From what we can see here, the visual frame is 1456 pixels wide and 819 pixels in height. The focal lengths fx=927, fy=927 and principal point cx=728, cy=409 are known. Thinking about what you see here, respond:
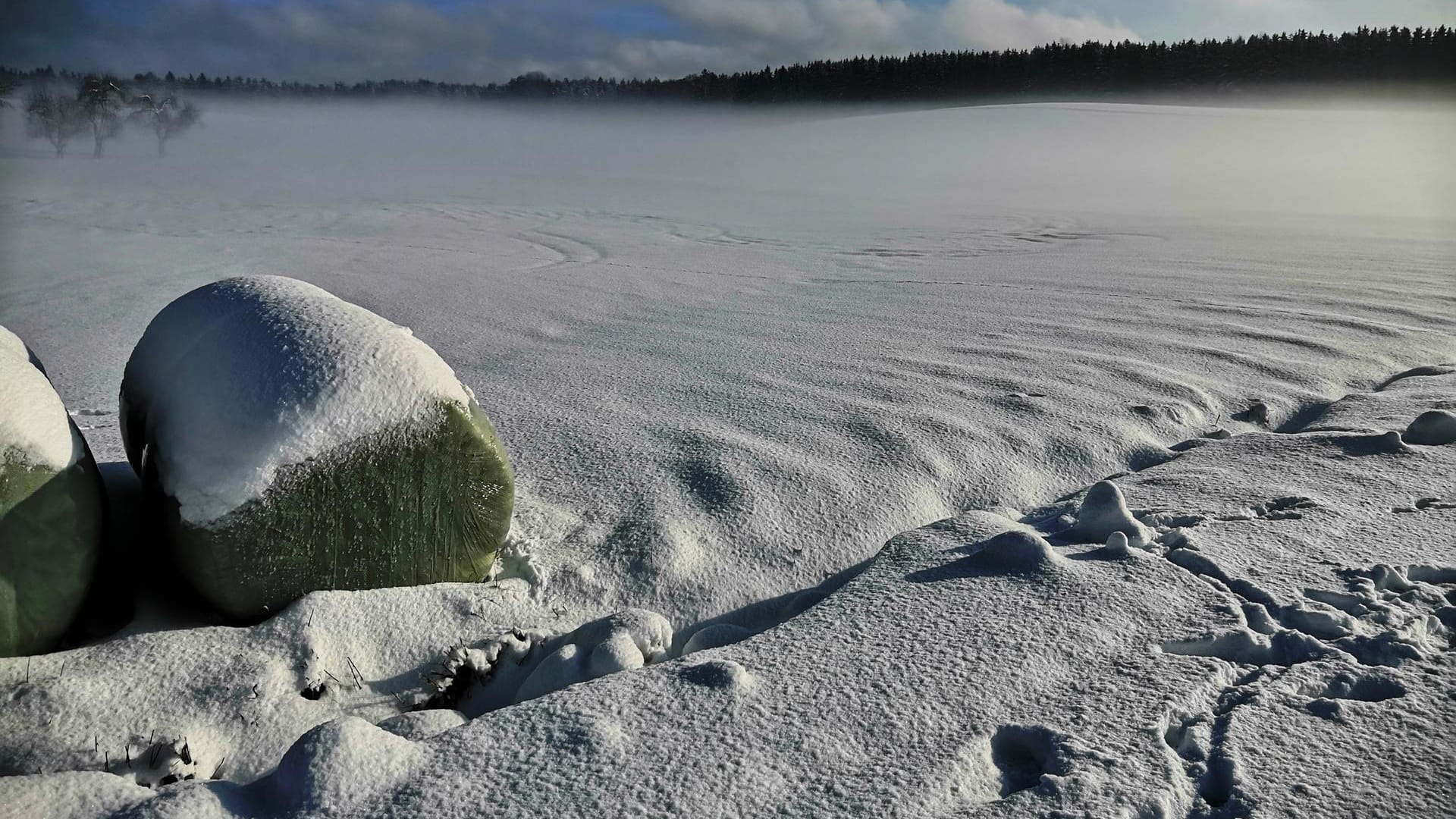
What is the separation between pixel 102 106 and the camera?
834 inches

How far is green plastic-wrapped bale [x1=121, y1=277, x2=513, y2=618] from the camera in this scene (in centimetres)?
167

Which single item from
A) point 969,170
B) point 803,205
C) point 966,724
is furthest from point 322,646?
point 969,170

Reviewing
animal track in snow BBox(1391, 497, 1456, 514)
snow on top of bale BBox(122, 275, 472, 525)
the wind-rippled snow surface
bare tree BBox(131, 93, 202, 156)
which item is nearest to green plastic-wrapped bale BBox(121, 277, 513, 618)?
snow on top of bale BBox(122, 275, 472, 525)

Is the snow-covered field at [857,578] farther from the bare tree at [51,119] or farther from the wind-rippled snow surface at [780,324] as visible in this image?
the bare tree at [51,119]

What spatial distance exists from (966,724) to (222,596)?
4.34 feet

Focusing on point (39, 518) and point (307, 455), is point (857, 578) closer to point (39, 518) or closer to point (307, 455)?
point (307, 455)

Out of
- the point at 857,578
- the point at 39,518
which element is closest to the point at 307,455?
the point at 39,518

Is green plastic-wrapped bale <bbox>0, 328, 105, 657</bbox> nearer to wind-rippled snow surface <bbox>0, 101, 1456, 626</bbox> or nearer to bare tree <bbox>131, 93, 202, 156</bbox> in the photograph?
wind-rippled snow surface <bbox>0, 101, 1456, 626</bbox>

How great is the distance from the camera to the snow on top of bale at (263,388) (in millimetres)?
1665

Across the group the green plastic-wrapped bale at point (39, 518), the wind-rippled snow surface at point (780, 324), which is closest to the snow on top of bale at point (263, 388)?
the green plastic-wrapped bale at point (39, 518)

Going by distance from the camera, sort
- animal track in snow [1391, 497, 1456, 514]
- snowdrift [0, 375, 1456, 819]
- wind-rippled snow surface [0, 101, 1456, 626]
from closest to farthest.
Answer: snowdrift [0, 375, 1456, 819] → animal track in snow [1391, 497, 1456, 514] → wind-rippled snow surface [0, 101, 1456, 626]

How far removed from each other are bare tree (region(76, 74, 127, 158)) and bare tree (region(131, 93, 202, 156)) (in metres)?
0.81

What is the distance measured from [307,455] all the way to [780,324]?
282 centimetres

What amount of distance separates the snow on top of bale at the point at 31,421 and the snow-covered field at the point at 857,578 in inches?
11.3
